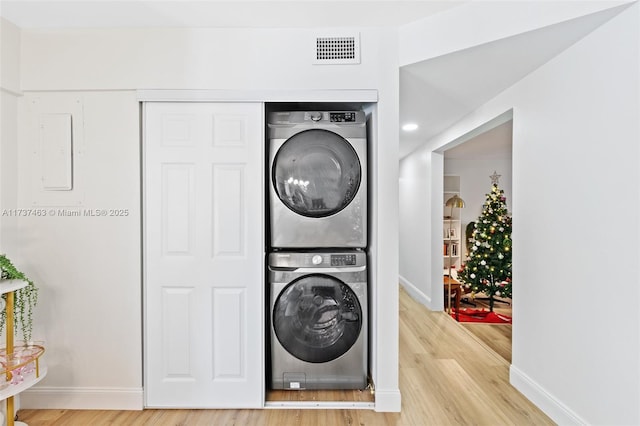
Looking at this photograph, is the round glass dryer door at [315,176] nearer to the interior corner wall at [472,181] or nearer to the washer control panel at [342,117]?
the washer control panel at [342,117]

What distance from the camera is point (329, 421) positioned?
205 cm

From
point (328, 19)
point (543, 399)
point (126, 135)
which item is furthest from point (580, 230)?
point (126, 135)

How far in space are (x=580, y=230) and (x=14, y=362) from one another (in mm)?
3107

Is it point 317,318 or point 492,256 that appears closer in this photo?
point 317,318

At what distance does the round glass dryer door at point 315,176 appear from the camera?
2273mm

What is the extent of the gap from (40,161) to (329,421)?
243 centimetres

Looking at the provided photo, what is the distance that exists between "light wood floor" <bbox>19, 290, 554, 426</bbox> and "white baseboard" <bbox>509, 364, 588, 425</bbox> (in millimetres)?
42

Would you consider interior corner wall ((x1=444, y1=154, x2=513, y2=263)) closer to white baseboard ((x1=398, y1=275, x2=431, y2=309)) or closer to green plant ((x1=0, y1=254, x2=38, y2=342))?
white baseboard ((x1=398, y1=275, x2=431, y2=309))

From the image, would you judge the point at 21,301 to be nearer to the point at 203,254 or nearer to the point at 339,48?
the point at 203,254

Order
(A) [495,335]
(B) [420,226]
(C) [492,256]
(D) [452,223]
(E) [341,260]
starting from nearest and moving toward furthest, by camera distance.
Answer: (E) [341,260] → (A) [495,335] → (C) [492,256] → (B) [420,226] → (D) [452,223]

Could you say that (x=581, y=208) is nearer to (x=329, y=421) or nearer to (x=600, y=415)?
(x=600, y=415)

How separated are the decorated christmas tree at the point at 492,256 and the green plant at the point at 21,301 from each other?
4146 millimetres

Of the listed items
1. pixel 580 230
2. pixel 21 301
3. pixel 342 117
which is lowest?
pixel 21 301

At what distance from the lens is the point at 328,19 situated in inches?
82.4
